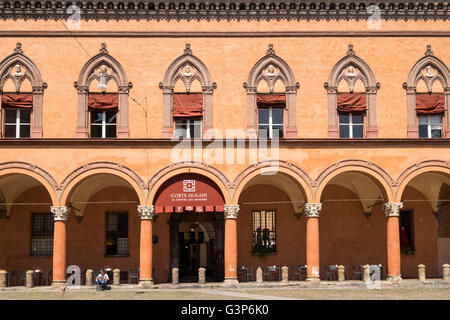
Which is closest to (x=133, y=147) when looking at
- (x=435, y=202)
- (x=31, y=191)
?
(x=31, y=191)

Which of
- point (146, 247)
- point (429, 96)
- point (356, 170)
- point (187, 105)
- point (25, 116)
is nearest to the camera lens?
point (146, 247)

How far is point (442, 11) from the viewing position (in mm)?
32750

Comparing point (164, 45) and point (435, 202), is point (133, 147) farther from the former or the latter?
point (435, 202)

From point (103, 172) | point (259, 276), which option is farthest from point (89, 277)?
point (259, 276)

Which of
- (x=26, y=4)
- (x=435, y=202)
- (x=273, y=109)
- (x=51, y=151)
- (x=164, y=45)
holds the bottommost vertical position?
(x=435, y=202)

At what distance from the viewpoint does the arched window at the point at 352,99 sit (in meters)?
32.0

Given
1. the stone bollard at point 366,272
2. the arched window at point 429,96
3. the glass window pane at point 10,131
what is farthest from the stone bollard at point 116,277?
the arched window at point 429,96

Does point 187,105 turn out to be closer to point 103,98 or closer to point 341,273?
point 103,98

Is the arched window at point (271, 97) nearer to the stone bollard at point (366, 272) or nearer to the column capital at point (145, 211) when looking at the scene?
the column capital at point (145, 211)

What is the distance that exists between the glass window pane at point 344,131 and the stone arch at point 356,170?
1.58 metres

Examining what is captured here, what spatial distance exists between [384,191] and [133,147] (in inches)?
476

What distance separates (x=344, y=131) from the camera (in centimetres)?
3241

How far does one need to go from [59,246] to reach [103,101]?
713 centimetres

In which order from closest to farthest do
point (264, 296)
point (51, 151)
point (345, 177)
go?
point (264, 296) → point (51, 151) → point (345, 177)
